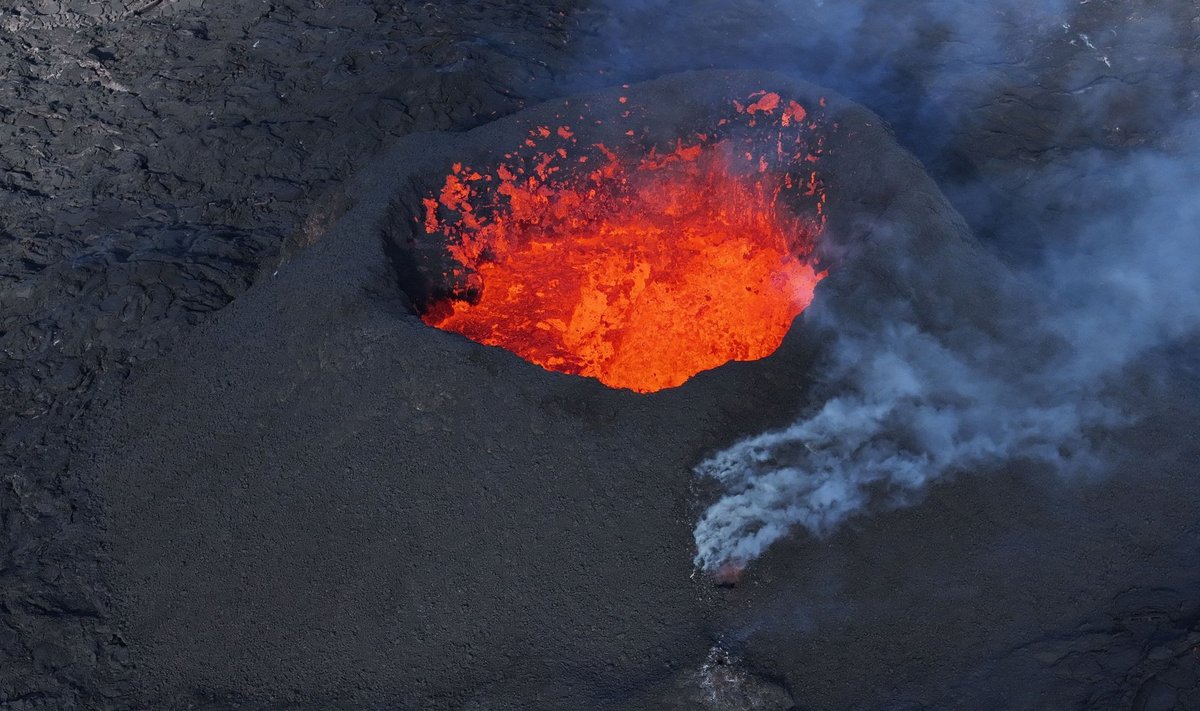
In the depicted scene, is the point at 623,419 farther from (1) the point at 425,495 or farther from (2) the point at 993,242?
(2) the point at 993,242

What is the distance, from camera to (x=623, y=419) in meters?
8.85

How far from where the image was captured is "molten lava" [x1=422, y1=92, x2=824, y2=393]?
36.6 ft

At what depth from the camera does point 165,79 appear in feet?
51.2

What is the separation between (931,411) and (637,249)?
442 cm

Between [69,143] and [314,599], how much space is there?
9774 mm

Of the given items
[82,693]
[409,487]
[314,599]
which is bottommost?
[82,693]

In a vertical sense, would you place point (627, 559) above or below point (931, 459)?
below

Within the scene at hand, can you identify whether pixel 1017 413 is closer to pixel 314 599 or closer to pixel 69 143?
pixel 314 599

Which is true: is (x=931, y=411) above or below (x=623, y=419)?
above

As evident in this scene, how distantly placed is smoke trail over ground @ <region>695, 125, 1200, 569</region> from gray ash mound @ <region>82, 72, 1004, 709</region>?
0.96 ft

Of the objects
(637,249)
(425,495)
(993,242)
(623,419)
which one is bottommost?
(425,495)

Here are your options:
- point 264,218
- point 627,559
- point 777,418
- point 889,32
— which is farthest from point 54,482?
point 889,32

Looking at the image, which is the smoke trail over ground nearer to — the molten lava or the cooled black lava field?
the cooled black lava field

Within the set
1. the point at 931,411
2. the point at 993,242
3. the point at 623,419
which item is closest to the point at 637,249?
the point at 623,419
